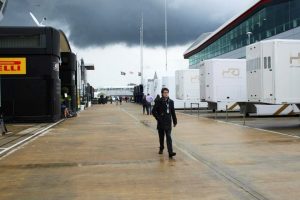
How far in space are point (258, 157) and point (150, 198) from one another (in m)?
4.90

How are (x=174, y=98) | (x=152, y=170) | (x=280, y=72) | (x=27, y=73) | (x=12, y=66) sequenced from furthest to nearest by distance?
(x=174, y=98) < (x=27, y=73) < (x=12, y=66) < (x=280, y=72) < (x=152, y=170)

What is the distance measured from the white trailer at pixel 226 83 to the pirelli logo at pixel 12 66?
11.5 metres

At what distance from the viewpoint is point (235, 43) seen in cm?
7025

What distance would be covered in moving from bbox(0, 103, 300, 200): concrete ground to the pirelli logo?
426 inches

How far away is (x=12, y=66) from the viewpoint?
25875mm

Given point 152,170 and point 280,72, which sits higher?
point 280,72

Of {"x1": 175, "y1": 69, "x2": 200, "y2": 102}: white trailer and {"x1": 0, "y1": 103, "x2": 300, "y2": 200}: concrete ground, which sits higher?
{"x1": 175, "y1": 69, "x2": 200, "y2": 102}: white trailer

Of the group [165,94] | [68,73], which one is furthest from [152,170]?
[68,73]

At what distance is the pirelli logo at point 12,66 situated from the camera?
1019 inches

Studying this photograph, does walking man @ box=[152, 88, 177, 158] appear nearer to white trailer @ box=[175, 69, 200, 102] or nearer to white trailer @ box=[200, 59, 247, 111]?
white trailer @ box=[200, 59, 247, 111]

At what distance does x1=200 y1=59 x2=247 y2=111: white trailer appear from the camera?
3044 centimetres

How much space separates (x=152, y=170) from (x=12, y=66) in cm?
1771

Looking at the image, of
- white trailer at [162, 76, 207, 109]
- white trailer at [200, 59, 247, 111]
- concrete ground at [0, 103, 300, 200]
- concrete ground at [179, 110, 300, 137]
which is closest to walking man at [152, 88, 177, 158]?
concrete ground at [0, 103, 300, 200]

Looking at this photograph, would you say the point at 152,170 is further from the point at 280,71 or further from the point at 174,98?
the point at 174,98
